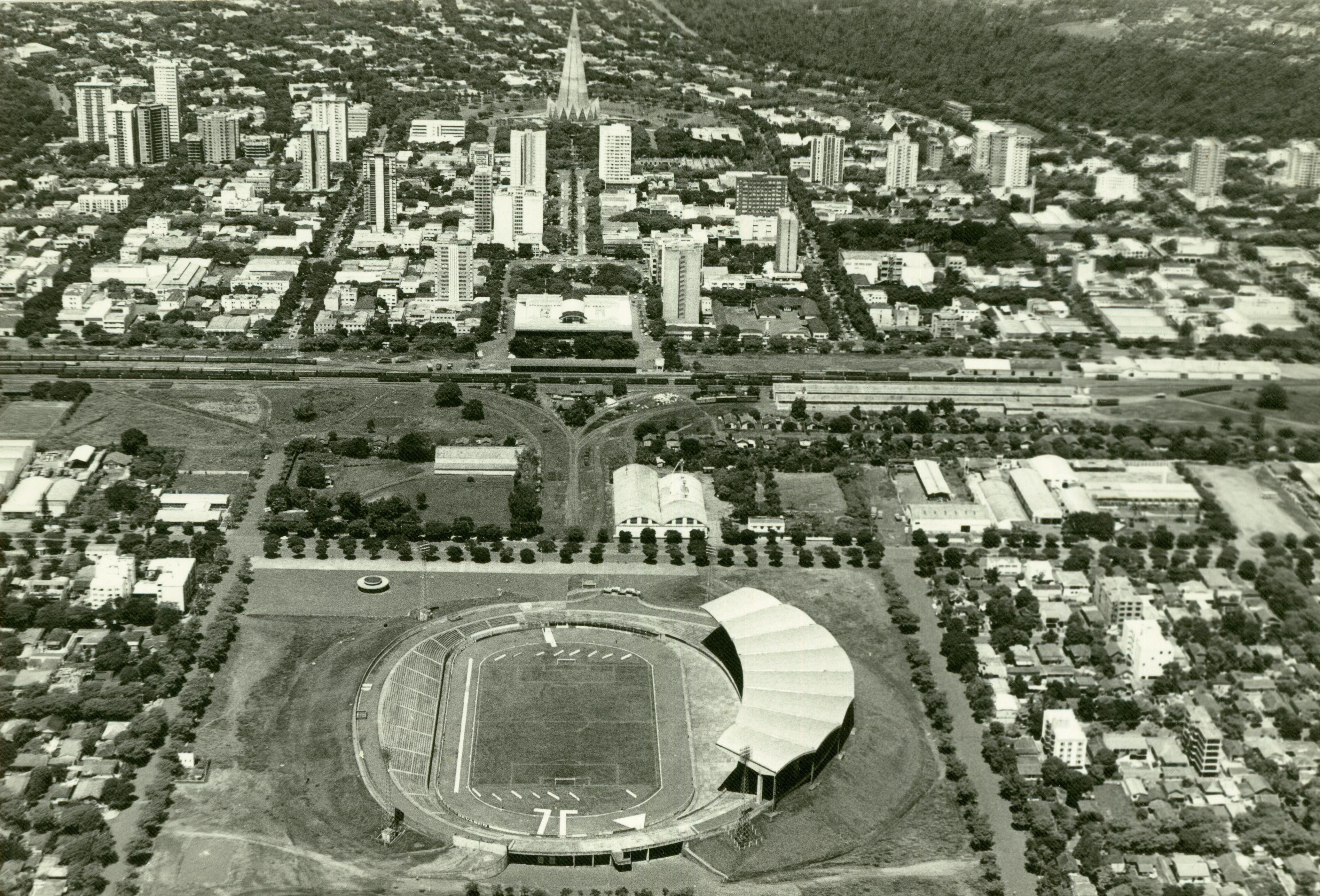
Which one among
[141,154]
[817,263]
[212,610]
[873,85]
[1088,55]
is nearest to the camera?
[212,610]

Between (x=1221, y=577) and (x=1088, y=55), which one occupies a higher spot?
(x=1088, y=55)

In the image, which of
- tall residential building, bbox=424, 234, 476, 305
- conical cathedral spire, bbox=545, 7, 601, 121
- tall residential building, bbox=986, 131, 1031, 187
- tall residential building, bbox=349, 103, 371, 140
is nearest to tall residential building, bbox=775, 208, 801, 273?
tall residential building, bbox=424, 234, 476, 305

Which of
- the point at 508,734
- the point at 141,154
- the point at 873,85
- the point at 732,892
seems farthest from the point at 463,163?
the point at 732,892

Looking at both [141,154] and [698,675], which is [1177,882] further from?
[141,154]

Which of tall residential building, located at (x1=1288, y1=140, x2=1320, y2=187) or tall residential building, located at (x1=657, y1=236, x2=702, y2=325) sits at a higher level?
tall residential building, located at (x1=1288, y1=140, x2=1320, y2=187)

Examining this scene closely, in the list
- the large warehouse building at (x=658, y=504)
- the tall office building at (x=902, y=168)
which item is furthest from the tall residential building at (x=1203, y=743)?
the tall office building at (x=902, y=168)

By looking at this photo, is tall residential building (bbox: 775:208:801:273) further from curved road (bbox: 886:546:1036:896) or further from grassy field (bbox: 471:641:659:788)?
grassy field (bbox: 471:641:659:788)

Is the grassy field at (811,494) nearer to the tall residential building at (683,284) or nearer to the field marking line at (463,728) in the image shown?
the field marking line at (463,728)
